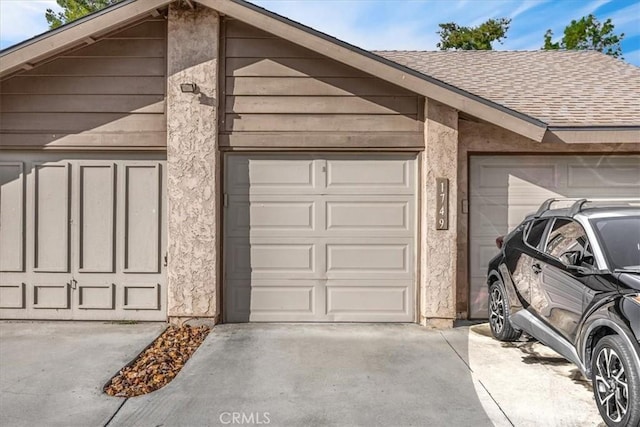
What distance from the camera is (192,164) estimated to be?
575cm

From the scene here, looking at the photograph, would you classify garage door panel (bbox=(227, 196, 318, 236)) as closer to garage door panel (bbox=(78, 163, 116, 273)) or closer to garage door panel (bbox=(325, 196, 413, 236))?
garage door panel (bbox=(325, 196, 413, 236))

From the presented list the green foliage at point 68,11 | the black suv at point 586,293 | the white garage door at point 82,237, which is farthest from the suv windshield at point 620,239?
the green foliage at point 68,11

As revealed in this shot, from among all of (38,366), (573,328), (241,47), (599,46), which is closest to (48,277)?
(38,366)

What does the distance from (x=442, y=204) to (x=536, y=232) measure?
1347mm

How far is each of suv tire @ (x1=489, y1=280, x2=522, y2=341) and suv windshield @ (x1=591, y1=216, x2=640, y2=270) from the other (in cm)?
148

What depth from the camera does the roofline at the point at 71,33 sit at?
536 cm

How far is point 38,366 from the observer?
14.6 feet

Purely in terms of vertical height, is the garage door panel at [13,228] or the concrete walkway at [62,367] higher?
the garage door panel at [13,228]

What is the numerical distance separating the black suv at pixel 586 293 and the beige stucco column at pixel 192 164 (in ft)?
13.1

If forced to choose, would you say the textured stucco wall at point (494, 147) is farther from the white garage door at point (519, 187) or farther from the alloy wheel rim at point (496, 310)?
the alloy wheel rim at point (496, 310)

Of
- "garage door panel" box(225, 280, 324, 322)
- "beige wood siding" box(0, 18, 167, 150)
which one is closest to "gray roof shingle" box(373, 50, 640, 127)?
"garage door panel" box(225, 280, 324, 322)

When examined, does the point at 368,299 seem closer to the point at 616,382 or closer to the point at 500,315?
the point at 500,315

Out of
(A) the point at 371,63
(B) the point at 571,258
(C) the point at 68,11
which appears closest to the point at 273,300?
(A) the point at 371,63

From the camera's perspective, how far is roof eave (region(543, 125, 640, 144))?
18.1 feet
